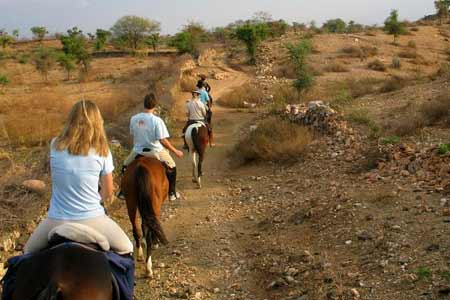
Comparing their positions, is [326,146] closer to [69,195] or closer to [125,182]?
[125,182]

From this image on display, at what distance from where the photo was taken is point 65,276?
11.5 feet

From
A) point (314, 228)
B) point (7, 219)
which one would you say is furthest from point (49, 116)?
point (314, 228)

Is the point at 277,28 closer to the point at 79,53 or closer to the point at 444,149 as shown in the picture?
the point at 79,53

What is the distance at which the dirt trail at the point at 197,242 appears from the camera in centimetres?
646

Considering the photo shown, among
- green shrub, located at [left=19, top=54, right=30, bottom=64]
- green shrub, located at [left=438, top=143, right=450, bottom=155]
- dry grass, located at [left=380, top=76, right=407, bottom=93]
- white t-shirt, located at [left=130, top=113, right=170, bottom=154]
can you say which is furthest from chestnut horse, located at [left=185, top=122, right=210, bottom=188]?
green shrub, located at [left=19, top=54, right=30, bottom=64]

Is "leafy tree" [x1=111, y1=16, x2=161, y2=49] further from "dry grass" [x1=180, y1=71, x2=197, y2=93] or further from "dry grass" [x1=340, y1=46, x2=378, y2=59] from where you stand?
"dry grass" [x1=180, y1=71, x2=197, y2=93]

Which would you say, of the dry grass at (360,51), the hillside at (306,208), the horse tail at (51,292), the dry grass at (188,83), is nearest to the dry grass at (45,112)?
the hillside at (306,208)

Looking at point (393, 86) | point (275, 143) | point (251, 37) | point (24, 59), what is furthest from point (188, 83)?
point (24, 59)

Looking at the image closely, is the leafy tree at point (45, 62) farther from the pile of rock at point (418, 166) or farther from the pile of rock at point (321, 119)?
the pile of rock at point (418, 166)

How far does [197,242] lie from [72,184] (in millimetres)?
4042

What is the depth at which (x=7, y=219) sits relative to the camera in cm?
710

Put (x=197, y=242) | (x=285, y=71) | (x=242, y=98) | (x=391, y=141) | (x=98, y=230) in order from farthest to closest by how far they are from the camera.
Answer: (x=285, y=71) < (x=242, y=98) < (x=391, y=141) < (x=197, y=242) < (x=98, y=230)

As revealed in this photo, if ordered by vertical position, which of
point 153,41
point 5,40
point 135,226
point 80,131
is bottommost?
point 135,226

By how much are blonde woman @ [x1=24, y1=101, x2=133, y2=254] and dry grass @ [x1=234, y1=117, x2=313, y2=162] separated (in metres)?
7.83
